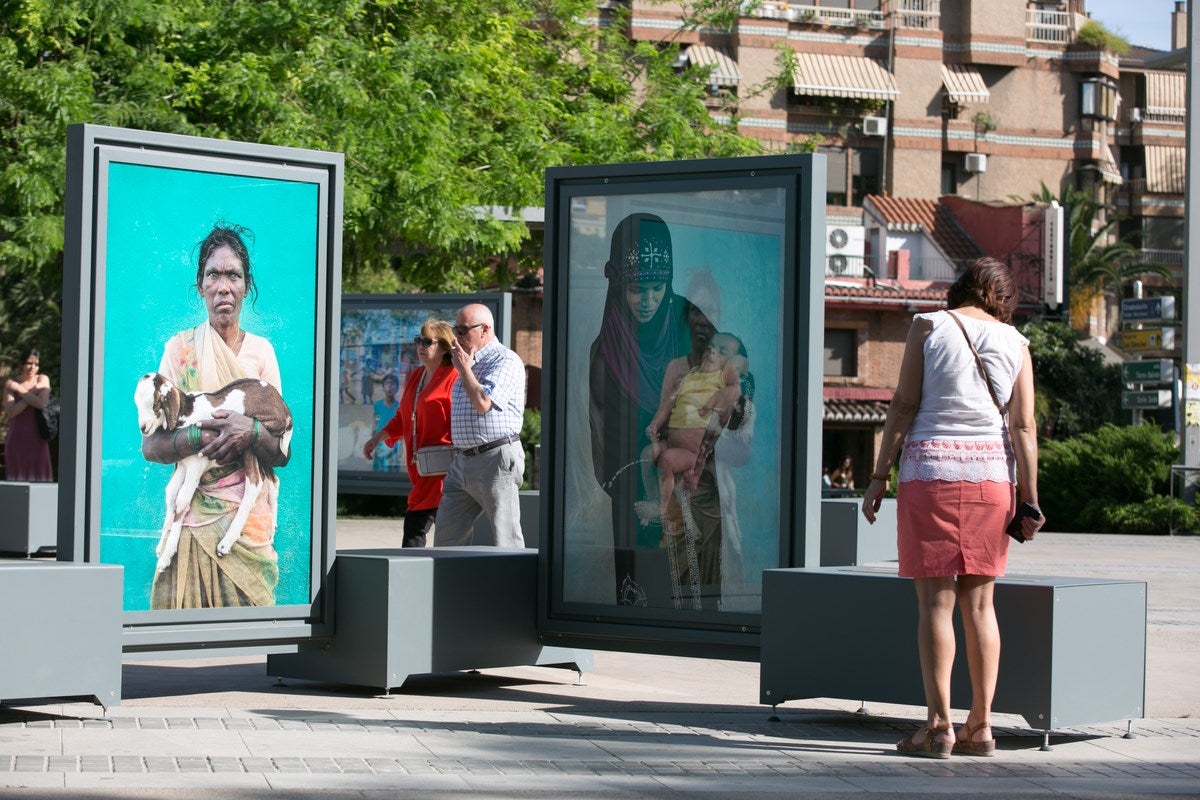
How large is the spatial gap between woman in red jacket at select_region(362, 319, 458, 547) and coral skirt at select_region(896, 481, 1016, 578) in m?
4.45

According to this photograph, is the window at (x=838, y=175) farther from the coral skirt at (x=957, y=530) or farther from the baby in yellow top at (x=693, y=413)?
the coral skirt at (x=957, y=530)

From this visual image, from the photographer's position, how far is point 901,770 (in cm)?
681

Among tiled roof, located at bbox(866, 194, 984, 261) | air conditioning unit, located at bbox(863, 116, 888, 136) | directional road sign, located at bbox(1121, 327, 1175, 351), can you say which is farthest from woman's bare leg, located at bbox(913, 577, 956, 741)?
air conditioning unit, located at bbox(863, 116, 888, 136)

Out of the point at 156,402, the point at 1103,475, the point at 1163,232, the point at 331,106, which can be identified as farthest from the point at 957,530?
the point at 1163,232

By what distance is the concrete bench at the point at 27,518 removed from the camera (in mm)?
16688

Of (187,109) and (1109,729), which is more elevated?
(187,109)

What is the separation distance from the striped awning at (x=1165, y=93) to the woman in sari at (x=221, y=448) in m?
63.9

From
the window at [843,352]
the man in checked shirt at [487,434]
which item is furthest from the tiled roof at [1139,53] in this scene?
the man in checked shirt at [487,434]

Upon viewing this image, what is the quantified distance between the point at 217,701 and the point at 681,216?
2.99m

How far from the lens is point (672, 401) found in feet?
29.0

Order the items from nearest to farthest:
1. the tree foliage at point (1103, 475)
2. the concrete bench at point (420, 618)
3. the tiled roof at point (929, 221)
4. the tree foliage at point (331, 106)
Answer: the concrete bench at point (420, 618) → the tree foliage at point (331, 106) → the tree foliage at point (1103, 475) → the tiled roof at point (929, 221)

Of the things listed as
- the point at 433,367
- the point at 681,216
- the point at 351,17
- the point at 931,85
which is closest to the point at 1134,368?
the point at 351,17

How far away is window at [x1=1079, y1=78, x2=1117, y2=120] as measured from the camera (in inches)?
2552

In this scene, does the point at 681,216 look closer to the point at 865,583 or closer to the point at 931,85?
the point at 865,583
